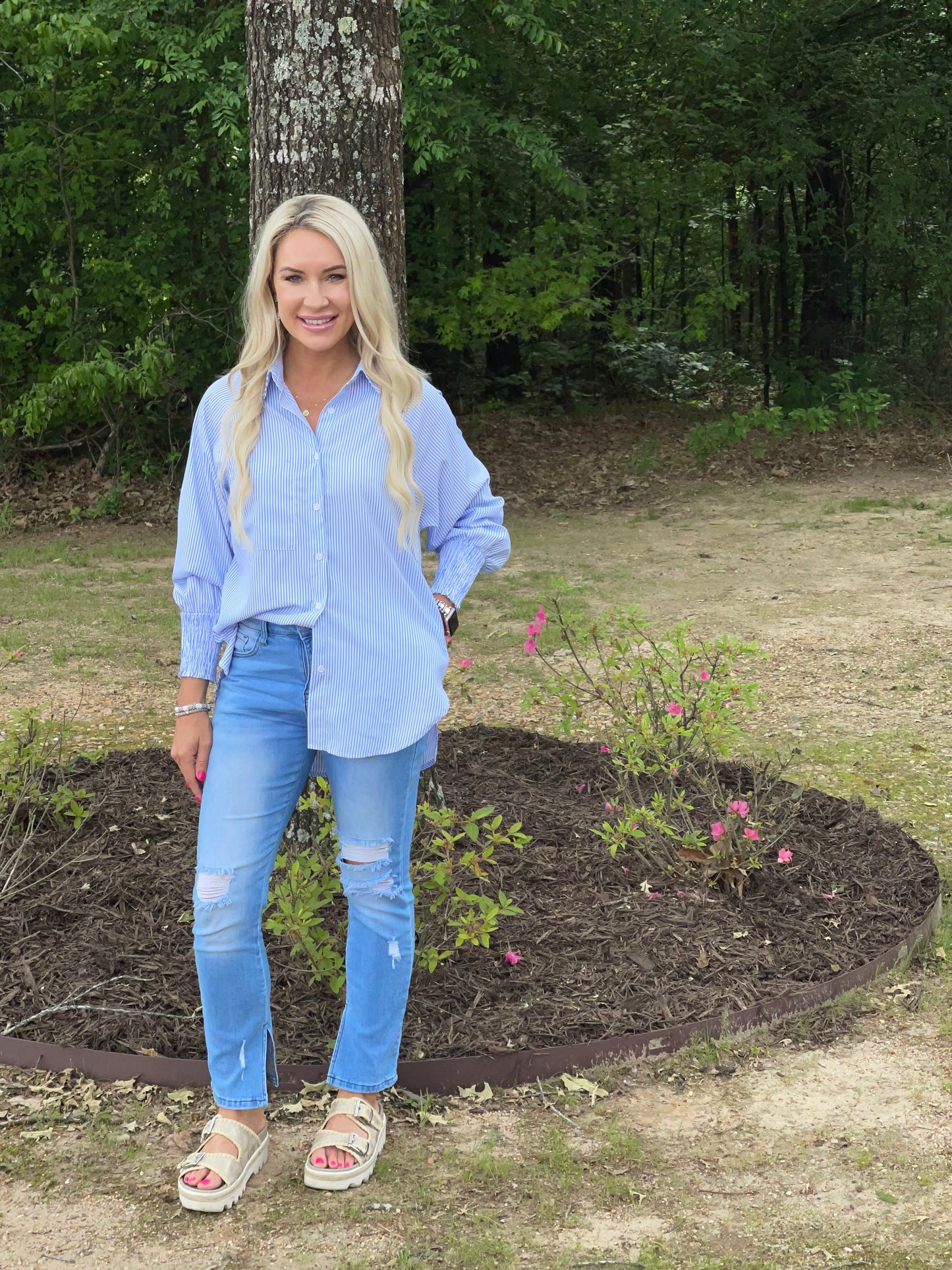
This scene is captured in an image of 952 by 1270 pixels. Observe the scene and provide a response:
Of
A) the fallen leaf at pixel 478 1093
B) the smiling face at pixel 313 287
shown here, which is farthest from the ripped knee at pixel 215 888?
the smiling face at pixel 313 287

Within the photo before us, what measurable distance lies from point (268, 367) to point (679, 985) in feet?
6.62

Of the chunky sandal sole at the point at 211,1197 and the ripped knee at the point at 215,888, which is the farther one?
the chunky sandal sole at the point at 211,1197

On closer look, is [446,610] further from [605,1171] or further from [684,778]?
[684,778]

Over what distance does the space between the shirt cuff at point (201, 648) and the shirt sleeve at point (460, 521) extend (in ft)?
A: 1.64

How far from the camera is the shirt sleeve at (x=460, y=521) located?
2965 millimetres

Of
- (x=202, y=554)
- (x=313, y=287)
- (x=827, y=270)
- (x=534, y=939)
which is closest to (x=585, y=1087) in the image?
(x=534, y=939)

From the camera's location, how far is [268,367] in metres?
2.81

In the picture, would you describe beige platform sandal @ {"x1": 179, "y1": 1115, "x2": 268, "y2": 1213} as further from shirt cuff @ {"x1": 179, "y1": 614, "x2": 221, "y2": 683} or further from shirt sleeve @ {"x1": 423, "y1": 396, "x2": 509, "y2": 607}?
shirt sleeve @ {"x1": 423, "y1": 396, "x2": 509, "y2": 607}

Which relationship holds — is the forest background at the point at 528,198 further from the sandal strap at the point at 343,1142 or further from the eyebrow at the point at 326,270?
the sandal strap at the point at 343,1142

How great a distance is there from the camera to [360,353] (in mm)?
2859

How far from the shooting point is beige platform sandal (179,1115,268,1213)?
286 centimetres

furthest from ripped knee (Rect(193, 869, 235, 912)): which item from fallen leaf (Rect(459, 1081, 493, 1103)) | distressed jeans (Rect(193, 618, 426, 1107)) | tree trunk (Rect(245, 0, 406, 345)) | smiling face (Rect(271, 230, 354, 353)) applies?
tree trunk (Rect(245, 0, 406, 345))

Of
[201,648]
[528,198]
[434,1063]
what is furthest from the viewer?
[528,198]

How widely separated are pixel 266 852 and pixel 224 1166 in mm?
689
